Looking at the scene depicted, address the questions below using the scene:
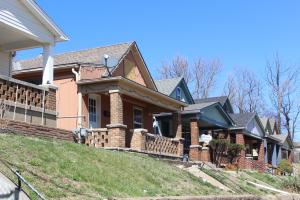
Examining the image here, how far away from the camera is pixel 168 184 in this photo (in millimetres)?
13656

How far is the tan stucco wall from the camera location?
21.6 meters

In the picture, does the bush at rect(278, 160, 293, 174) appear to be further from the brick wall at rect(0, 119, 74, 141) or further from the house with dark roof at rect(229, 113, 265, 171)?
the brick wall at rect(0, 119, 74, 141)

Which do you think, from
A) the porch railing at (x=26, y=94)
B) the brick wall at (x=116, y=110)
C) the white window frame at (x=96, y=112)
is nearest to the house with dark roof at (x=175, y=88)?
the white window frame at (x=96, y=112)

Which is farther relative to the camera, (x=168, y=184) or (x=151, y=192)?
(x=168, y=184)

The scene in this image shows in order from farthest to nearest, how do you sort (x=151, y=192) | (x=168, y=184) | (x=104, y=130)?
1. (x=104, y=130)
2. (x=168, y=184)
3. (x=151, y=192)

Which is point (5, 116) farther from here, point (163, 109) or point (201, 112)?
point (201, 112)

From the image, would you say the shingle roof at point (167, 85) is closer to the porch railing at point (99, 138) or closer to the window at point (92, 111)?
the window at point (92, 111)

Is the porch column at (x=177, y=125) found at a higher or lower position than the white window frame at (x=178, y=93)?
lower

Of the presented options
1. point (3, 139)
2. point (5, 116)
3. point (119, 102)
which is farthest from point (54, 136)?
point (119, 102)

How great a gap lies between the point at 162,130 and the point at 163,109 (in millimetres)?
4384

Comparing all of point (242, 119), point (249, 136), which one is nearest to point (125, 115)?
point (242, 119)

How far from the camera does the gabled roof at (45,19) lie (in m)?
16.8

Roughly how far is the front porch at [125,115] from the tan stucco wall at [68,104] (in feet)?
1.29

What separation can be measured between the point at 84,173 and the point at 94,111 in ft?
39.1
